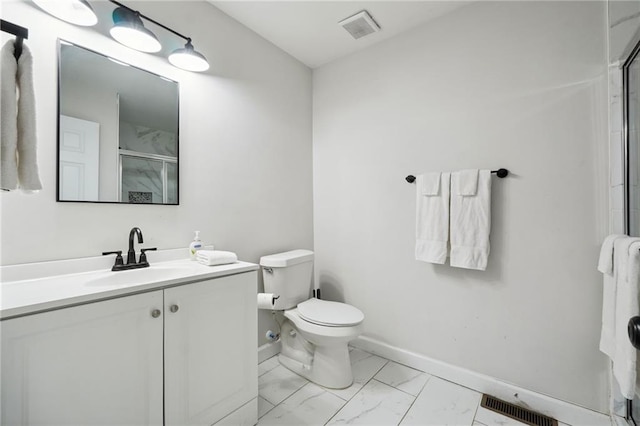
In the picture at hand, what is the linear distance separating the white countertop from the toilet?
1.74 ft

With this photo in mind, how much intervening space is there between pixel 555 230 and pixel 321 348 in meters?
1.52

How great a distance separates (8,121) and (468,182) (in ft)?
6.59

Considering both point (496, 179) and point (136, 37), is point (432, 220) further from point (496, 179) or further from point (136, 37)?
point (136, 37)

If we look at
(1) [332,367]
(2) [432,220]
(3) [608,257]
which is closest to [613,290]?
(3) [608,257]

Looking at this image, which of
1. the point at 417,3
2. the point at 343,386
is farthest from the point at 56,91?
the point at 343,386

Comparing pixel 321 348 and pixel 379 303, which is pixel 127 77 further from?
pixel 379 303

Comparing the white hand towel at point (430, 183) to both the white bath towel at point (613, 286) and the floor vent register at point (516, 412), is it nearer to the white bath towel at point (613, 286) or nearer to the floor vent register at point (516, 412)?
the white bath towel at point (613, 286)

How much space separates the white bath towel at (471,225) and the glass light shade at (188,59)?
167cm

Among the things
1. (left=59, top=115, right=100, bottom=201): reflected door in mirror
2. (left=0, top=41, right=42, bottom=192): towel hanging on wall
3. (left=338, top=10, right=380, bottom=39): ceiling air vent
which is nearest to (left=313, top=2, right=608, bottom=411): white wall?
(left=338, top=10, right=380, bottom=39): ceiling air vent

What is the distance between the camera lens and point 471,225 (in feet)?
5.35

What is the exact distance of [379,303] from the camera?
6.88 feet

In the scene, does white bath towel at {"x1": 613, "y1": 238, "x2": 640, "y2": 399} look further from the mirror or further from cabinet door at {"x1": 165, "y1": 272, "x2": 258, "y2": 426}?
the mirror

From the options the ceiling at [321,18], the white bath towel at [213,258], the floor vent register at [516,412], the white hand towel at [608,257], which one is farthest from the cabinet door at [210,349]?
the ceiling at [321,18]

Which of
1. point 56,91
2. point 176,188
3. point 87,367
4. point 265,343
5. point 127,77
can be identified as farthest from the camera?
point 265,343
